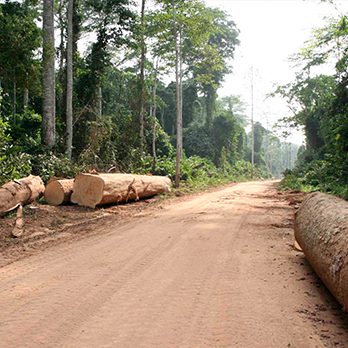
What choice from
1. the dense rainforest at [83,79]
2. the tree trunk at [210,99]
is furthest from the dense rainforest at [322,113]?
the tree trunk at [210,99]

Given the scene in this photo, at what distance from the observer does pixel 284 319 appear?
3.22 meters

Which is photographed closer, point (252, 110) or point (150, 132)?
point (150, 132)

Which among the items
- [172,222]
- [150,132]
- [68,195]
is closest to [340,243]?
[172,222]

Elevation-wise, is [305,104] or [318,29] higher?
[318,29]

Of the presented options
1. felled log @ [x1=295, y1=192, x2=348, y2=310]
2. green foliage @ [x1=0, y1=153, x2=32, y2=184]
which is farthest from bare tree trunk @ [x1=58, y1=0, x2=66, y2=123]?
felled log @ [x1=295, y1=192, x2=348, y2=310]

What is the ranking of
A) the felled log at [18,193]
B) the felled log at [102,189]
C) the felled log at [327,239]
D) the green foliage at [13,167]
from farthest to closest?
the felled log at [102,189] < the green foliage at [13,167] < the felled log at [18,193] < the felled log at [327,239]

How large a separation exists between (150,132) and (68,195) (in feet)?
59.9

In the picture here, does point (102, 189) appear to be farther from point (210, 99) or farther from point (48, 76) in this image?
point (210, 99)

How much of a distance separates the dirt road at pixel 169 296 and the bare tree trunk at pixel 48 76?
8.68m

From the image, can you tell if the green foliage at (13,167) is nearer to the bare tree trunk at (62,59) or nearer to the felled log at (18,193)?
the felled log at (18,193)

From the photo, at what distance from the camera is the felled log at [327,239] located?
3408 millimetres

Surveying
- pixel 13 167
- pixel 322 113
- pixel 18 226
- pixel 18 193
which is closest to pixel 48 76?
pixel 13 167

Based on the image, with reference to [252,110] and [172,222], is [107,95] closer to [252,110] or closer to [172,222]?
[252,110]

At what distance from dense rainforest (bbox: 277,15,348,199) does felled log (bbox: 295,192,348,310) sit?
17.8 ft
